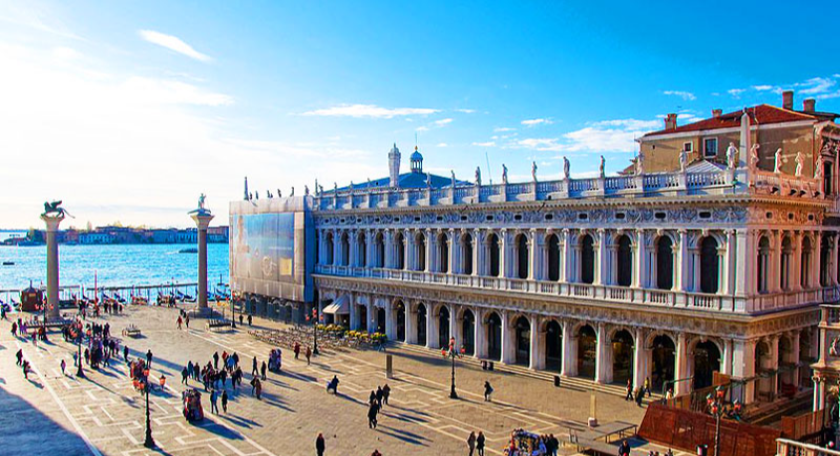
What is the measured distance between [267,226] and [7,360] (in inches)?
958

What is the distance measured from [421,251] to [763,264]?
74.1ft

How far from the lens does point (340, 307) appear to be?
5362cm

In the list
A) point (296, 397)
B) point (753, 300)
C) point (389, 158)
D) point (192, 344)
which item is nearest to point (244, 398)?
point (296, 397)

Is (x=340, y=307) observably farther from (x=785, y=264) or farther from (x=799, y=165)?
(x=799, y=165)

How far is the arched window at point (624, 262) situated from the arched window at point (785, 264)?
6.69 meters

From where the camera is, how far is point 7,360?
44.0 meters

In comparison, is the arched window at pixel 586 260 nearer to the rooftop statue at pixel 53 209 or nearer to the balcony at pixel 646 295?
the balcony at pixel 646 295

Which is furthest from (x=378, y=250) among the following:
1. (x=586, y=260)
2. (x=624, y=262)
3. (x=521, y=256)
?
(x=624, y=262)

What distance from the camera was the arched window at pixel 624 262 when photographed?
36.1 metres

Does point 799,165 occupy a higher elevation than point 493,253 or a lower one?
higher

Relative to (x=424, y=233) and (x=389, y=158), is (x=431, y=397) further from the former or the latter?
(x=389, y=158)

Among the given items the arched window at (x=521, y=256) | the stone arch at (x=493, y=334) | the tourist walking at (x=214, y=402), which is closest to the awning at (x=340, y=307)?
the stone arch at (x=493, y=334)

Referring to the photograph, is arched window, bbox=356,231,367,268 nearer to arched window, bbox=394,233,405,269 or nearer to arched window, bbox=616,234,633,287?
arched window, bbox=394,233,405,269

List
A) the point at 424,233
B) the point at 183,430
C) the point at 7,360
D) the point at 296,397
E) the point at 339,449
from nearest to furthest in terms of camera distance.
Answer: the point at 339,449 → the point at 183,430 → the point at 296,397 → the point at 7,360 → the point at 424,233
